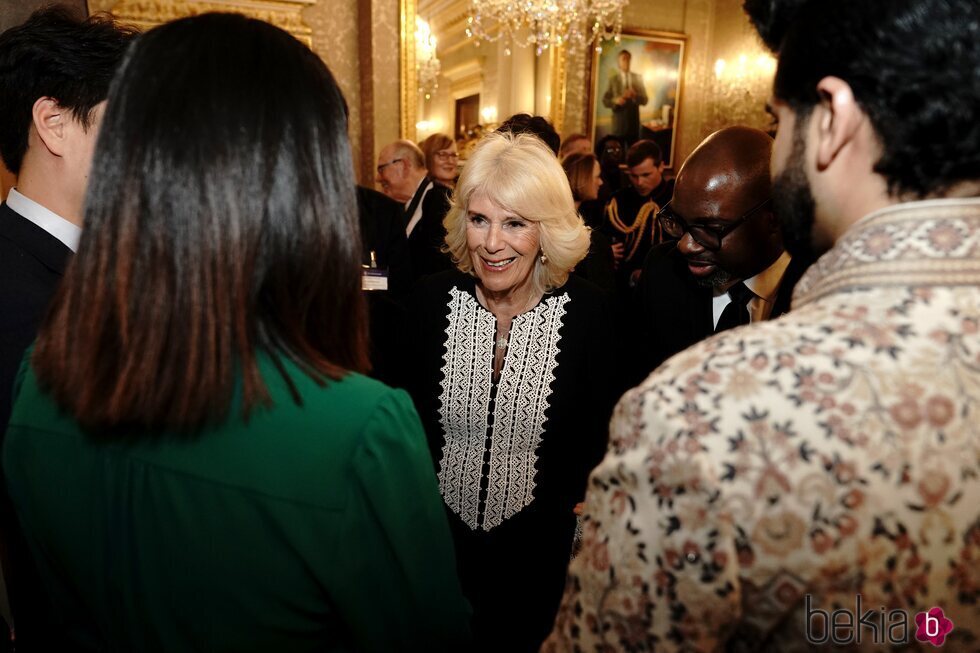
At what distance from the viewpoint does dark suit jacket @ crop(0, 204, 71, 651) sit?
1238 millimetres

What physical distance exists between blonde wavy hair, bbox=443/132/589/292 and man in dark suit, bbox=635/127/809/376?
14.0 inches

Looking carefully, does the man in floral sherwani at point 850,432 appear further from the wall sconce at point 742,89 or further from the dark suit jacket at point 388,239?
the wall sconce at point 742,89

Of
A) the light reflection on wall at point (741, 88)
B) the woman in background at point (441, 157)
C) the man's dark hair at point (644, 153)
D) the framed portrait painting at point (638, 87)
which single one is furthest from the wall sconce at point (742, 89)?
the woman in background at point (441, 157)

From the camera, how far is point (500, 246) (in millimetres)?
1990

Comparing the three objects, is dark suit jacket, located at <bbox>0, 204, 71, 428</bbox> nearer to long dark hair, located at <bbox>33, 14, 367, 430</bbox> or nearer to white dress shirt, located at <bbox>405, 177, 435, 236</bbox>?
long dark hair, located at <bbox>33, 14, 367, 430</bbox>

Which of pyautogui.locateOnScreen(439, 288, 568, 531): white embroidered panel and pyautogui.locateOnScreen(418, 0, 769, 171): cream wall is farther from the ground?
pyautogui.locateOnScreen(418, 0, 769, 171): cream wall

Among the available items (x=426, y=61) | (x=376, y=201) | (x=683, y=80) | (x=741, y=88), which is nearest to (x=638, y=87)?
(x=683, y=80)

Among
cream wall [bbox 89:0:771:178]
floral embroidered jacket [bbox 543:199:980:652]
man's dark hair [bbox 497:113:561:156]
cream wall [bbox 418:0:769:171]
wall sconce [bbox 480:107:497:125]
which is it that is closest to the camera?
floral embroidered jacket [bbox 543:199:980:652]

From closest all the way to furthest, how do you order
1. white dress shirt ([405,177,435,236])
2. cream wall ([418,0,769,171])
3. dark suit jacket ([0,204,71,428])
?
dark suit jacket ([0,204,71,428])
white dress shirt ([405,177,435,236])
cream wall ([418,0,769,171])

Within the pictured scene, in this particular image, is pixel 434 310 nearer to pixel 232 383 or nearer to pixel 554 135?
pixel 232 383

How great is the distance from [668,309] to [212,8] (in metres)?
5.24

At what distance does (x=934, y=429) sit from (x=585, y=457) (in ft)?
4.63

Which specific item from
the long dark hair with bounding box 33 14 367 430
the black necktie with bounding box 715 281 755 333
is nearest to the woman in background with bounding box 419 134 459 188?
the black necktie with bounding box 715 281 755 333

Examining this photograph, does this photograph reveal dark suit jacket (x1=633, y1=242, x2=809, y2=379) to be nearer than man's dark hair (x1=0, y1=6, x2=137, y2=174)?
No
